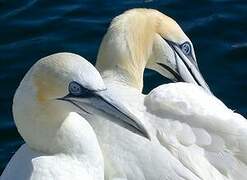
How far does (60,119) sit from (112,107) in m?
0.42

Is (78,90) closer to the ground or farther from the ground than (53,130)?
farther from the ground

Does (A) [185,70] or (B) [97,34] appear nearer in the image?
(A) [185,70]

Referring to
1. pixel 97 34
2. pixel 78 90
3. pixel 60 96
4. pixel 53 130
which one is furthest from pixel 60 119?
pixel 97 34

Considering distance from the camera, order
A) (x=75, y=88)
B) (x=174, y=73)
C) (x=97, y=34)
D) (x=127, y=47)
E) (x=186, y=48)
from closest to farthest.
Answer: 1. (x=75, y=88)
2. (x=127, y=47)
3. (x=186, y=48)
4. (x=174, y=73)
5. (x=97, y=34)

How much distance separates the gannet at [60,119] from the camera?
246 inches

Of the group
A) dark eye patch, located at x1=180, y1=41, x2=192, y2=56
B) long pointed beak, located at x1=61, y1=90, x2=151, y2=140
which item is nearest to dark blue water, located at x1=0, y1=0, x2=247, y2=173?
dark eye patch, located at x1=180, y1=41, x2=192, y2=56

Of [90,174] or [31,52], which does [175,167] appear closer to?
[90,174]

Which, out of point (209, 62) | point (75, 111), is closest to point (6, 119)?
point (209, 62)

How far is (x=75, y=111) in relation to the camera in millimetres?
6570

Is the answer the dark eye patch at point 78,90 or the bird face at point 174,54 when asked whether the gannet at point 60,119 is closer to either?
the dark eye patch at point 78,90

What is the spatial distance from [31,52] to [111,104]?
3.92m

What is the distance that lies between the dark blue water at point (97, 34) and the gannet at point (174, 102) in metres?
1.52

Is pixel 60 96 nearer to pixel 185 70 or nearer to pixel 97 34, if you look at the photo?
pixel 185 70

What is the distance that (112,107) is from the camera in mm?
6305
